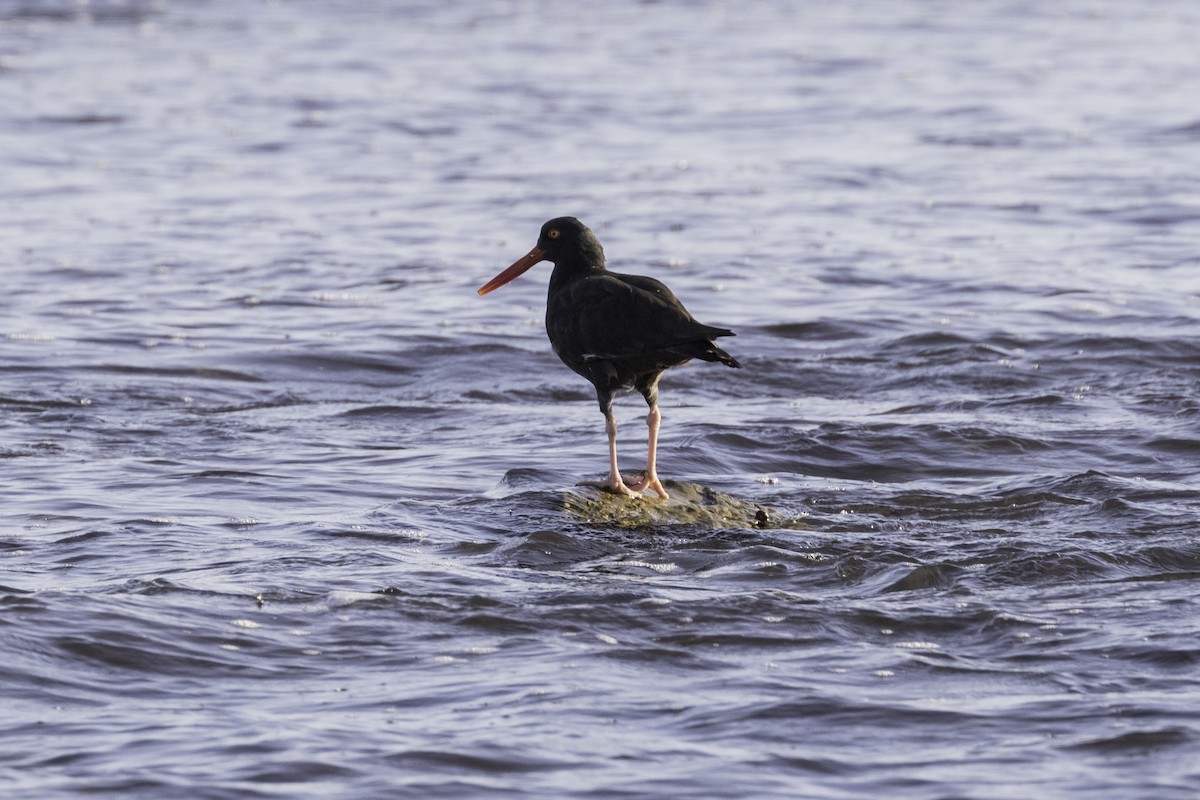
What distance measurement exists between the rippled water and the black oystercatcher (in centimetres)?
49

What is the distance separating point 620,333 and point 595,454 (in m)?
1.54

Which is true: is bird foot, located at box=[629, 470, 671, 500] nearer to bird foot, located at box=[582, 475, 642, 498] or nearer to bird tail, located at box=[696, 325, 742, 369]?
bird foot, located at box=[582, 475, 642, 498]

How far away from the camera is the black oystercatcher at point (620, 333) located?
678 centimetres

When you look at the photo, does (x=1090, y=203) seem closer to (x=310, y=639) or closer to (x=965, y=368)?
(x=965, y=368)

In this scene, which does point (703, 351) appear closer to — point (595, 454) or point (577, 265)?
point (577, 265)

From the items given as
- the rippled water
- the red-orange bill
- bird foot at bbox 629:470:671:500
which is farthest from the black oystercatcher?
the rippled water

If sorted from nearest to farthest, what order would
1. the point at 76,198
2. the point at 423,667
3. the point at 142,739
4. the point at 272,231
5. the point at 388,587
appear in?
the point at 142,739, the point at 423,667, the point at 388,587, the point at 272,231, the point at 76,198

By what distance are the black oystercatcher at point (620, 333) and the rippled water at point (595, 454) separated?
485mm

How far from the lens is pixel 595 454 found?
27.4 ft

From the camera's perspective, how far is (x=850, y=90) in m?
21.5

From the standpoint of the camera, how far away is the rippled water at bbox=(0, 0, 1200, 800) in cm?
474

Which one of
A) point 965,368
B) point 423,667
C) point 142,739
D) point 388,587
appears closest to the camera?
point 142,739

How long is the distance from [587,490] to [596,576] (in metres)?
1.05

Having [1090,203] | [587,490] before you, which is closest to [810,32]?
[1090,203]
